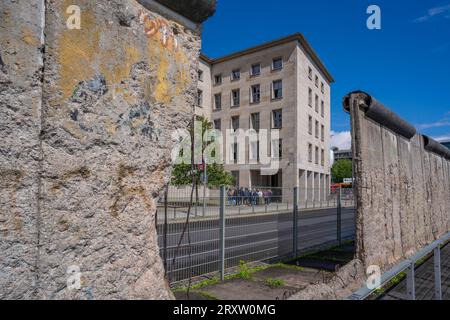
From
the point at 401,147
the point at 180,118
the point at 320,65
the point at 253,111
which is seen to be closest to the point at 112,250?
the point at 180,118

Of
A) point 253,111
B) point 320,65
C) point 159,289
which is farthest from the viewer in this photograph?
point 320,65

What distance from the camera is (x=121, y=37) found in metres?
2.18

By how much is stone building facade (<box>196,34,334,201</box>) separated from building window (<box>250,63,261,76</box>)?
3 cm

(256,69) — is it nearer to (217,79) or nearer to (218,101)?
(217,79)

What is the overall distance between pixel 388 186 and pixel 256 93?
3284 centimetres

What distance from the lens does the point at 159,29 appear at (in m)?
2.42

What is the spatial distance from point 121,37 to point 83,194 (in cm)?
96

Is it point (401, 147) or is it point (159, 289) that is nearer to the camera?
point (159, 289)

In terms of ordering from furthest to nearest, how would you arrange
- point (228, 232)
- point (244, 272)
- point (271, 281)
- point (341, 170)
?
point (341, 170) → point (228, 232) → point (244, 272) → point (271, 281)

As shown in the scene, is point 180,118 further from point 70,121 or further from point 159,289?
point 159,289

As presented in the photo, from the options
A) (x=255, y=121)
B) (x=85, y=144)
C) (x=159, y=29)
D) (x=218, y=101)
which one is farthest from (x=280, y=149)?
(x=85, y=144)

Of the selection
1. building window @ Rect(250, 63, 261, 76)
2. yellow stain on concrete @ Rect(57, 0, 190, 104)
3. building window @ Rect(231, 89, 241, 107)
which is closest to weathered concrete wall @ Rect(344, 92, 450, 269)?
yellow stain on concrete @ Rect(57, 0, 190, 104)

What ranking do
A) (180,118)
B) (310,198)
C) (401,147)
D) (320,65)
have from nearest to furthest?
(180,118), (401,147), (310,198), (320,65)

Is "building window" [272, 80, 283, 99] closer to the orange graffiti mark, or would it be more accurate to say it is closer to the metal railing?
the metal railing
